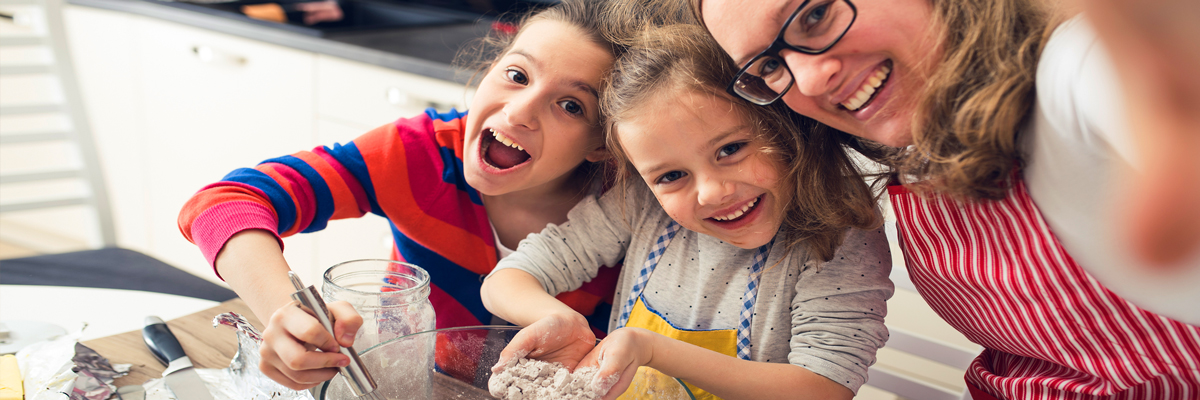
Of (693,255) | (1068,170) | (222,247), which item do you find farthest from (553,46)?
(1068,170)

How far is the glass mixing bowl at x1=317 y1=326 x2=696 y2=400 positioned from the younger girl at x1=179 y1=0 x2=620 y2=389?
0.14m

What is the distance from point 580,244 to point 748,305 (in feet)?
0.72

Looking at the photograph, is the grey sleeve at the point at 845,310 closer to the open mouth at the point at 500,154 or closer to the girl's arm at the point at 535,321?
the girl's arm at the point at 535,321

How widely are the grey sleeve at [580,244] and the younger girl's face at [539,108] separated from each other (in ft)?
0.22

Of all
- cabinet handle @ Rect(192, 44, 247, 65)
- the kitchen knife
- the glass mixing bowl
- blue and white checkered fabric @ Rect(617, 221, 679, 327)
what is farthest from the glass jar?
cabinet handle @ Rect(192, 44, 247, 65)

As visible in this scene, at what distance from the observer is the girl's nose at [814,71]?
0.60m

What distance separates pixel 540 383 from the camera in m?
0.67

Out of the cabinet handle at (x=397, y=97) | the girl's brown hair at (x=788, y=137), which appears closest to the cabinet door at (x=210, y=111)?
the cabinet handle at (x=397, y=97)

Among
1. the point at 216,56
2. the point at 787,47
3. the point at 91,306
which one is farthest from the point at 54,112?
the point at 787,47

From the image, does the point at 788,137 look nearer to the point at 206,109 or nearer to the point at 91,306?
the point at 91,306

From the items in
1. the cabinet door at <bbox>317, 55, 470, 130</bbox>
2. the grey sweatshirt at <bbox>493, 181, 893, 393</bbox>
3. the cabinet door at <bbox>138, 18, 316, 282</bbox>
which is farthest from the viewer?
the cabinet door at <bbox>138, 18, 316, 282</bbox>

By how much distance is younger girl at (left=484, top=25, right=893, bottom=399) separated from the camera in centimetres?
72

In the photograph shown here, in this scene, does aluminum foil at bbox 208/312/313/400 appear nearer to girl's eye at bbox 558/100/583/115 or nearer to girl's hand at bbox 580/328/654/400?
girl's hand at bbox 580/328/654/400

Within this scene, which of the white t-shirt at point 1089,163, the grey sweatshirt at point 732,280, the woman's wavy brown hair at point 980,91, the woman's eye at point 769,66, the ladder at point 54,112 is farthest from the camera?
the ladder at point 54,112
